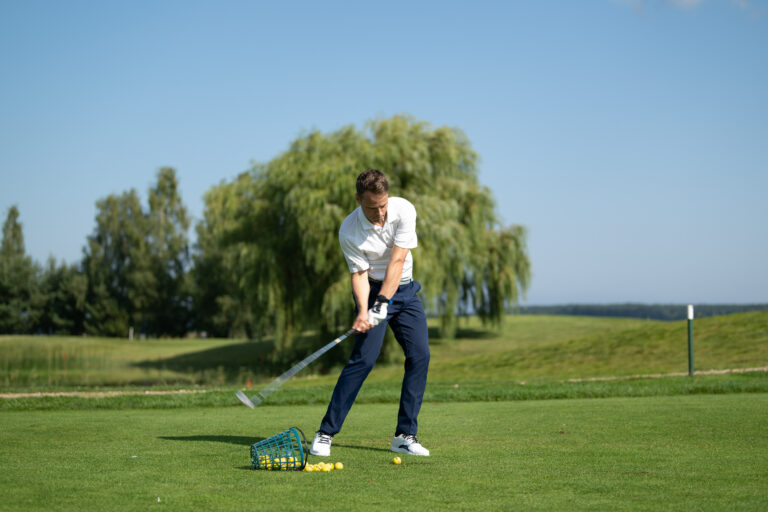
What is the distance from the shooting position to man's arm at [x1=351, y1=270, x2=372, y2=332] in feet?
18.4

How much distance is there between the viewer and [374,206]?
5.60 metres

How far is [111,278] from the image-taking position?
6053cm

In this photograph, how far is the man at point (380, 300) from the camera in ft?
18.4

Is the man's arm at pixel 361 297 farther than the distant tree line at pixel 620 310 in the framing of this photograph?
No

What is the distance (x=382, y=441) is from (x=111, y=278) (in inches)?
2317

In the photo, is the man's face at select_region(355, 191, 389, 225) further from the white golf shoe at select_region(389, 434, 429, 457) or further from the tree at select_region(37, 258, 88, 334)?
the tree at select_region(37, 258, 88, 334)

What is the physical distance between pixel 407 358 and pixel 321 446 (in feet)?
3.41

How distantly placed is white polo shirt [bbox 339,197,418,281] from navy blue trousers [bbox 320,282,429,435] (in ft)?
0.89

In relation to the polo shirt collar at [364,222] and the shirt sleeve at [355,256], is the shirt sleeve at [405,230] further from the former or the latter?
the shirt sleeve at [355,256]

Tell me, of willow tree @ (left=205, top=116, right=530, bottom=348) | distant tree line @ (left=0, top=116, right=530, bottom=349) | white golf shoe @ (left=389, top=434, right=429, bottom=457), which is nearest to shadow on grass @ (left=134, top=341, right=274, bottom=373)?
distant tree line @ (left=0, top=116, right=530, bottom=349)

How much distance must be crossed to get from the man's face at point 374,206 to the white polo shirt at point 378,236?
40 mm

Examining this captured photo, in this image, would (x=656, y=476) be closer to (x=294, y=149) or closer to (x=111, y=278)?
(x=294, y=149)

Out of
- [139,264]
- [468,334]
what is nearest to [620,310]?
[468,334]

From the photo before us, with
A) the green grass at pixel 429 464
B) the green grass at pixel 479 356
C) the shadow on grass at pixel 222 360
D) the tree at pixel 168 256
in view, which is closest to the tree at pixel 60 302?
the tree at pixel 168 256
